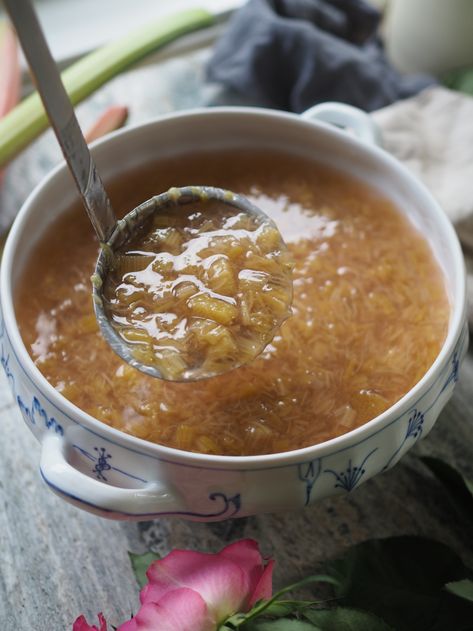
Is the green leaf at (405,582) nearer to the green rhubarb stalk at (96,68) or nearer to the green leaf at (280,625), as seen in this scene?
the green leaf at (280,625)

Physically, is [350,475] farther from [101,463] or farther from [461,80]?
[461,80]

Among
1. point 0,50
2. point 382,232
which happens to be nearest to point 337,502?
point 382,232

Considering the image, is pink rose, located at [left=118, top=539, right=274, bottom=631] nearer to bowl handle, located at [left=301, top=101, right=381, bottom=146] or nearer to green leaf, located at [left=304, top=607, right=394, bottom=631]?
green leaf, located at [left=304, top=607, right=394, bottom=631]

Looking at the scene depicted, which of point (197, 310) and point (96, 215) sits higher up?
point (96, 215)

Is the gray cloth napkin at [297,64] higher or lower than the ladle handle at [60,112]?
lower

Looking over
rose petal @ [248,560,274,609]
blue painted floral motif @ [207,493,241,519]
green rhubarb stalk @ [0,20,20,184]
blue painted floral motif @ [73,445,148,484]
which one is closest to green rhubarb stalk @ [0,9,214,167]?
green rhubarb stalk @ [0,20,20,184]

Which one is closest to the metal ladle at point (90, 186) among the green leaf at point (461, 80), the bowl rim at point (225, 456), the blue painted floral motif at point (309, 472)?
the bowl rim at point (225, 456)

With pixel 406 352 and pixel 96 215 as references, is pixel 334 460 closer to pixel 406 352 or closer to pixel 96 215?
pixel 406 352
